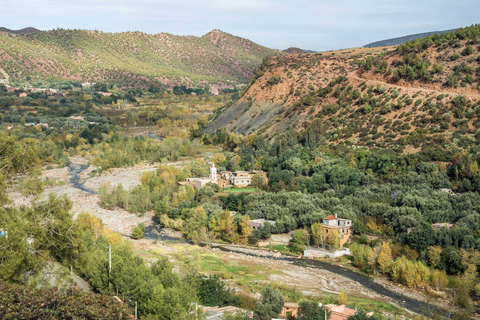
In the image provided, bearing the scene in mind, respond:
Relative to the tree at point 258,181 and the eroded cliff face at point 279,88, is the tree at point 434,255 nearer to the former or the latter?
the tree at point 258,181

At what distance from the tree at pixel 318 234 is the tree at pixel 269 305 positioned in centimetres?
1574

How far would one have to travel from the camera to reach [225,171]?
2616 inches

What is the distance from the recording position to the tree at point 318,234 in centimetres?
4350

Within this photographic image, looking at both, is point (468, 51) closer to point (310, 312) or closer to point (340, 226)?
point (340, 226)

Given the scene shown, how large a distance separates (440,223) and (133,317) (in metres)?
28.8

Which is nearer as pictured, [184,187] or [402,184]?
[402,184]

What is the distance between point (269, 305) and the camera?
90.1 ft

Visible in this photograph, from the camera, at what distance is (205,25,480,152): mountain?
5919 cm


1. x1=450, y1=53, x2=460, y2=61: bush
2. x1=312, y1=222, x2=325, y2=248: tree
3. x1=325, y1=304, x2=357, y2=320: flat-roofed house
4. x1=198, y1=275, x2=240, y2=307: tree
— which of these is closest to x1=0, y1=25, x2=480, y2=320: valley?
x1=198, y1=275, x2=240, y2=307: tree

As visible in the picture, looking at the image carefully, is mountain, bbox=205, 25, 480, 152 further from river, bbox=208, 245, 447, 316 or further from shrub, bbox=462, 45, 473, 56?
river, bbox=208, 245, 447, 316

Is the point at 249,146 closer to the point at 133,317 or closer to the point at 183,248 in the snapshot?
the point at 183,248

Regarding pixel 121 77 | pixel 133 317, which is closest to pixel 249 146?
pixel 133 317

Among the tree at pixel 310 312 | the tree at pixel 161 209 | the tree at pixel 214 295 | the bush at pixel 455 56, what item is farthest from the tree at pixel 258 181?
the tree at pixel 310 312

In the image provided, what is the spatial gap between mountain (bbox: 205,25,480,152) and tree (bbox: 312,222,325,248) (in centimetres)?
1986
